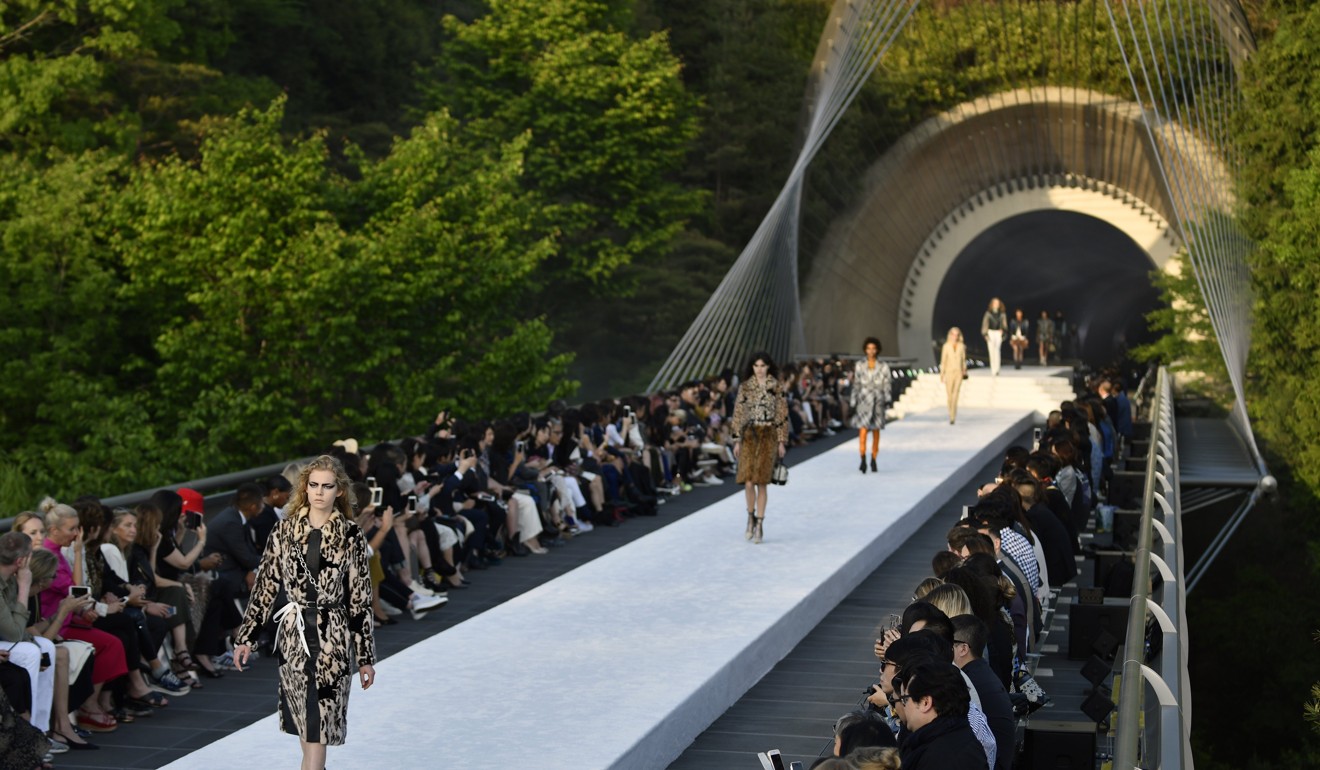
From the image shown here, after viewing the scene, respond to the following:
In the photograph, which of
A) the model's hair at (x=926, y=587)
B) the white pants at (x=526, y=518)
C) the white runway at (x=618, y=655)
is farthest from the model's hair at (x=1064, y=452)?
the model's hair at (x=926, y=587)

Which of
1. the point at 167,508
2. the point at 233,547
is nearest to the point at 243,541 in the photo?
the point at 233,547

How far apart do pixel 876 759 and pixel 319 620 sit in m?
2.69

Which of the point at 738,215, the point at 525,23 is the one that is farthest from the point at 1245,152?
the point at 738,215

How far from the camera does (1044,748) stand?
7.00m

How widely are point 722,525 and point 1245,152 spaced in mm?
17842

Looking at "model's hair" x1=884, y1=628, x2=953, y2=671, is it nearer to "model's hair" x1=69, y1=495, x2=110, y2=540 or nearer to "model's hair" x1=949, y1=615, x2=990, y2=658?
"model's hair" x1=949, y1=615, x2=990, y2=658

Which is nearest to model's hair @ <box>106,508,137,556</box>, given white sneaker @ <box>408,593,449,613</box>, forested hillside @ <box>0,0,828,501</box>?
white sneaker @ <box>408,593,449,613</box>

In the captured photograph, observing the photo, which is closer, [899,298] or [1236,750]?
[1236,750]

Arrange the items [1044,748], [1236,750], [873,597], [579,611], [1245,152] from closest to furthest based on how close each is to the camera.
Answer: [1044,748] → [579,611] → [873,597] → [1236,750] → [1245,152]

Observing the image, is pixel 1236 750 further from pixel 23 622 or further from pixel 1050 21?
pixel 23 622

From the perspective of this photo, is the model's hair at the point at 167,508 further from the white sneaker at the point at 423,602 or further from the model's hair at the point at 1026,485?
the model's hair at the point at 1026,485

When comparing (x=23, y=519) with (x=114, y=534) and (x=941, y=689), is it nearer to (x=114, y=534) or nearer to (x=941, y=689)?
(x=114, y=534)

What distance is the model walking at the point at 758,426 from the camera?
12242 mm

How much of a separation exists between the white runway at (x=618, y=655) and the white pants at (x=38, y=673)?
0.88 m
